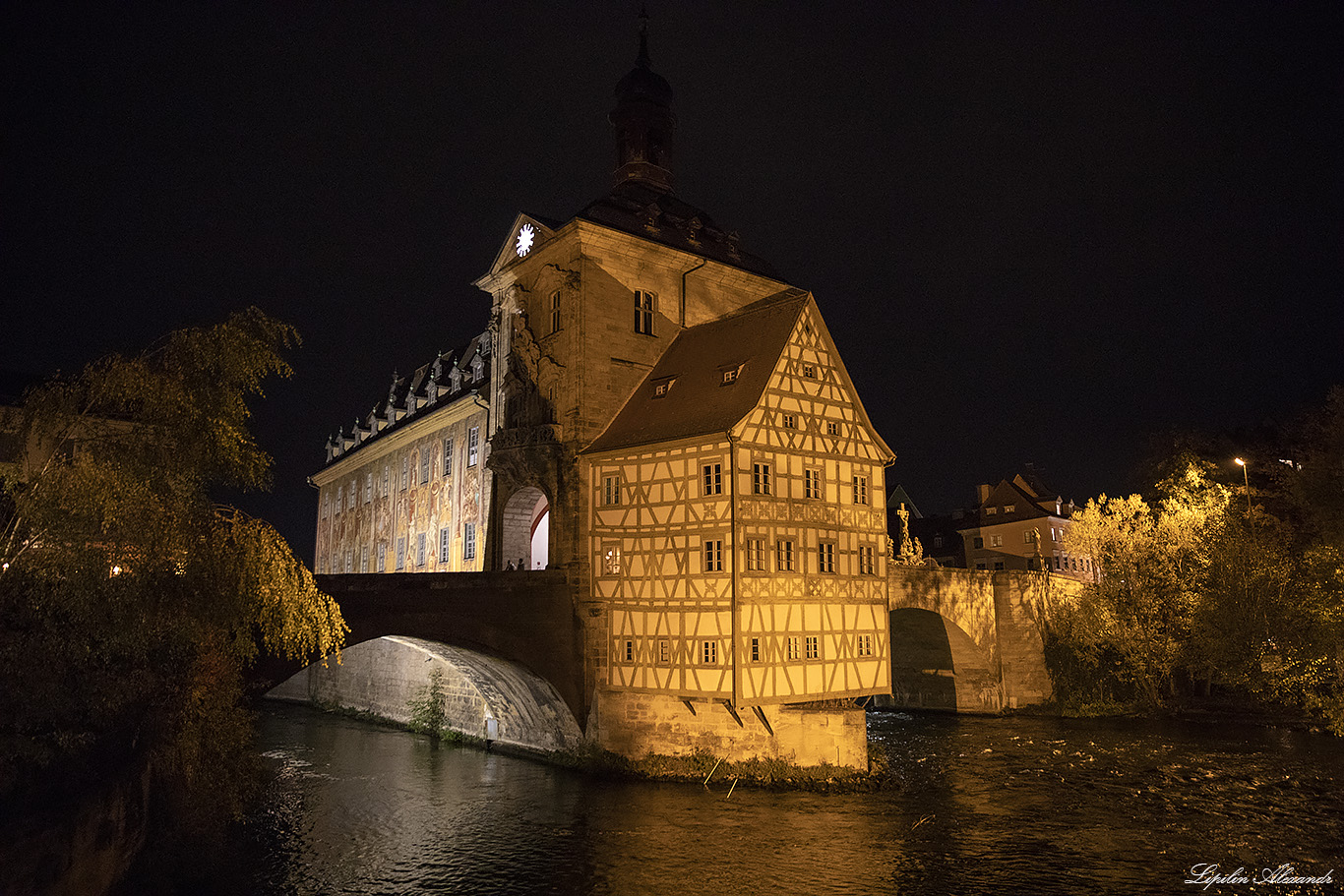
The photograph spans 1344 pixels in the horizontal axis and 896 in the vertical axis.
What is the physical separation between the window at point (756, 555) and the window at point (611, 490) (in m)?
4.21

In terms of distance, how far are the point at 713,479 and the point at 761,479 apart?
1.18 metres

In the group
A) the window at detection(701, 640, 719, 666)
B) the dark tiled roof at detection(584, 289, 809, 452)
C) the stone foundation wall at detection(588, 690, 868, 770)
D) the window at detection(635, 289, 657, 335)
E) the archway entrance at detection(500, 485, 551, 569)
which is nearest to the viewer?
the window at detection(701, 640, 719, 666)

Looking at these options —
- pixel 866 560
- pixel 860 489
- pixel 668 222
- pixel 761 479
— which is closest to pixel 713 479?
pixel 761 479

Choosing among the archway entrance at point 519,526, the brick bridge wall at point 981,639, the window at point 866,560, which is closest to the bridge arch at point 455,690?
the archway entrance at point 519,526

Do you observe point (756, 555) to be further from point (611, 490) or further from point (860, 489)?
point (611, 490)

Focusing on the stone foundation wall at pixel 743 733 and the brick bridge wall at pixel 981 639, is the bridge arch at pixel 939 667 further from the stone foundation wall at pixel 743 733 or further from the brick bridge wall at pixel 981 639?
the stone foundation wall at pixel 743 733

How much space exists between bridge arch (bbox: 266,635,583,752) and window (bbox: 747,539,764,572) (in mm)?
6581

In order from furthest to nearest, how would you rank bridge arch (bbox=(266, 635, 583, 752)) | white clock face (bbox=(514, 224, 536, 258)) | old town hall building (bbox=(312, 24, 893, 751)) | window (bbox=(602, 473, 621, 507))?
white clock face (bbox=(514, 224, 536, 258)) → bridge arch (bbox=(266, 635, 583, 752)) → window (bbox=(602, 473, 621, 507)) → old town hall building (bbox=(312, 24, 893, 751))

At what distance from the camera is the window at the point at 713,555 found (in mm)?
23234

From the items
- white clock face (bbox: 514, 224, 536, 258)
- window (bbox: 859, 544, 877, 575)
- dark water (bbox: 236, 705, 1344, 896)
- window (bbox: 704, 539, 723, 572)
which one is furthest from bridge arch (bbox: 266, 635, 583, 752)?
white clock face (bbox: 514, 224, 536, 258)

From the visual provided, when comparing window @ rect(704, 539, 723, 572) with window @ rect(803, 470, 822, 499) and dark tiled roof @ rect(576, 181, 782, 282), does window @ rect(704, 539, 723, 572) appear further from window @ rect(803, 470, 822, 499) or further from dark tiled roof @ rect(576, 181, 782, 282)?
dark tiled roof @ rect(576, 181, 782, 282)

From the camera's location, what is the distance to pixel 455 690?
107 feet

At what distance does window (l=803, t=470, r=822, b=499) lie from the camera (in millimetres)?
24719

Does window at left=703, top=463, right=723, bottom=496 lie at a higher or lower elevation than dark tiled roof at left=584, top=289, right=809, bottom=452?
lower
